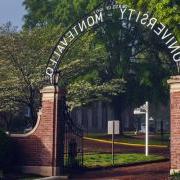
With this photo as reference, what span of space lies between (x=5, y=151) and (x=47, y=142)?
5.78 feet

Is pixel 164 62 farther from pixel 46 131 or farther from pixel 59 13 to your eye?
pixel 46 131

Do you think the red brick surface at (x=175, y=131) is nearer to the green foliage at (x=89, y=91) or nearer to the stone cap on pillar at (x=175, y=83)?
the stone cap on pillar at (x=175, y=83)

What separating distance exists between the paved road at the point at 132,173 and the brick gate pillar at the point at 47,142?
Result: 3.76 ft

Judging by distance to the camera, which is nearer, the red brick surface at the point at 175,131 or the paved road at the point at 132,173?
the red brick surface at the point at 175,131

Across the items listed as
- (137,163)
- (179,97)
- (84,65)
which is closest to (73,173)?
(137,163)

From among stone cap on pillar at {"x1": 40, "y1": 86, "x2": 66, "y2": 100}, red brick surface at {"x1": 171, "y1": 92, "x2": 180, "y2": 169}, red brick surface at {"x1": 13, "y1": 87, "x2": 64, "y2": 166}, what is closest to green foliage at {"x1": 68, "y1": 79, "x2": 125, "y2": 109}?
red brick surface at {"x1": 13, "y1": 87, "x2": 64, "y2": 166}

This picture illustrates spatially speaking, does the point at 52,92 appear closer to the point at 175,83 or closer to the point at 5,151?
the point at 5,151

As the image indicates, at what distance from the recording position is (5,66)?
35.6 m

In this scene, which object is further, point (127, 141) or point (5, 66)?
point (127, 141)

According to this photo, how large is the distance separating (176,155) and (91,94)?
22645 millimetres

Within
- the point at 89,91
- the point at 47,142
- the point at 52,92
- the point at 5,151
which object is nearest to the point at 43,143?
the point at 47,142

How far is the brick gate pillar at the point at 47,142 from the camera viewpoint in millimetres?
20609

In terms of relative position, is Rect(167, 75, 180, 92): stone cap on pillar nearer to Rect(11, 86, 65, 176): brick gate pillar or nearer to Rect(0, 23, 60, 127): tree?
Rect(11, 86, 65, 176): brick gate pillar

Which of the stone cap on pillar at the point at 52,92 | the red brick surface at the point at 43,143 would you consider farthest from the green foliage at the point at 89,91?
the stone cap on pillar at the point at 52,92
